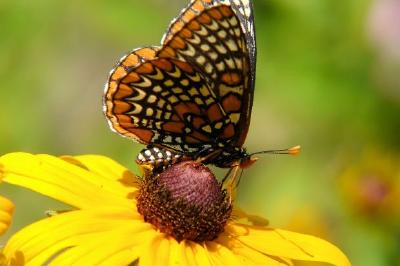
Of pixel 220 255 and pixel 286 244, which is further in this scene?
pixel 286 244

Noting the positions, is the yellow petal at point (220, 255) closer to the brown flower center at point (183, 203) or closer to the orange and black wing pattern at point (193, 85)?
the brown flower center at point (183, 203)

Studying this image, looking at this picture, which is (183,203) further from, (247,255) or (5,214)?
(5,214)

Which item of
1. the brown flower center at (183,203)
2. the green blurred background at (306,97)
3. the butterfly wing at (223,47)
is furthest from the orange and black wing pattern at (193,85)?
the green blurred background at (306,97)

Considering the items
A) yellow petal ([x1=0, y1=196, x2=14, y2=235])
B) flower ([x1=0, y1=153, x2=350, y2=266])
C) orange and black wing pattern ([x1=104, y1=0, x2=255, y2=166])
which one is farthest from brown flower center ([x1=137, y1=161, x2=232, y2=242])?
yellow petal ([x1=0, y1=196, x2=14, y2=235])

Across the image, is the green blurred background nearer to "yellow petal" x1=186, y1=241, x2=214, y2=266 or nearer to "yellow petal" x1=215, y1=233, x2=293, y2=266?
"yellow petal" x1=215, y1=233, x2=293, y2=266

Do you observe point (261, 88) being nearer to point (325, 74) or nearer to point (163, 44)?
point (325, 74)

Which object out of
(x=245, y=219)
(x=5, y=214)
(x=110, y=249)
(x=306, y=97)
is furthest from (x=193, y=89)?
(x=306, y=97)

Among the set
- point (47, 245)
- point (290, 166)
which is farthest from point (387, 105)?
point (47, 245)
